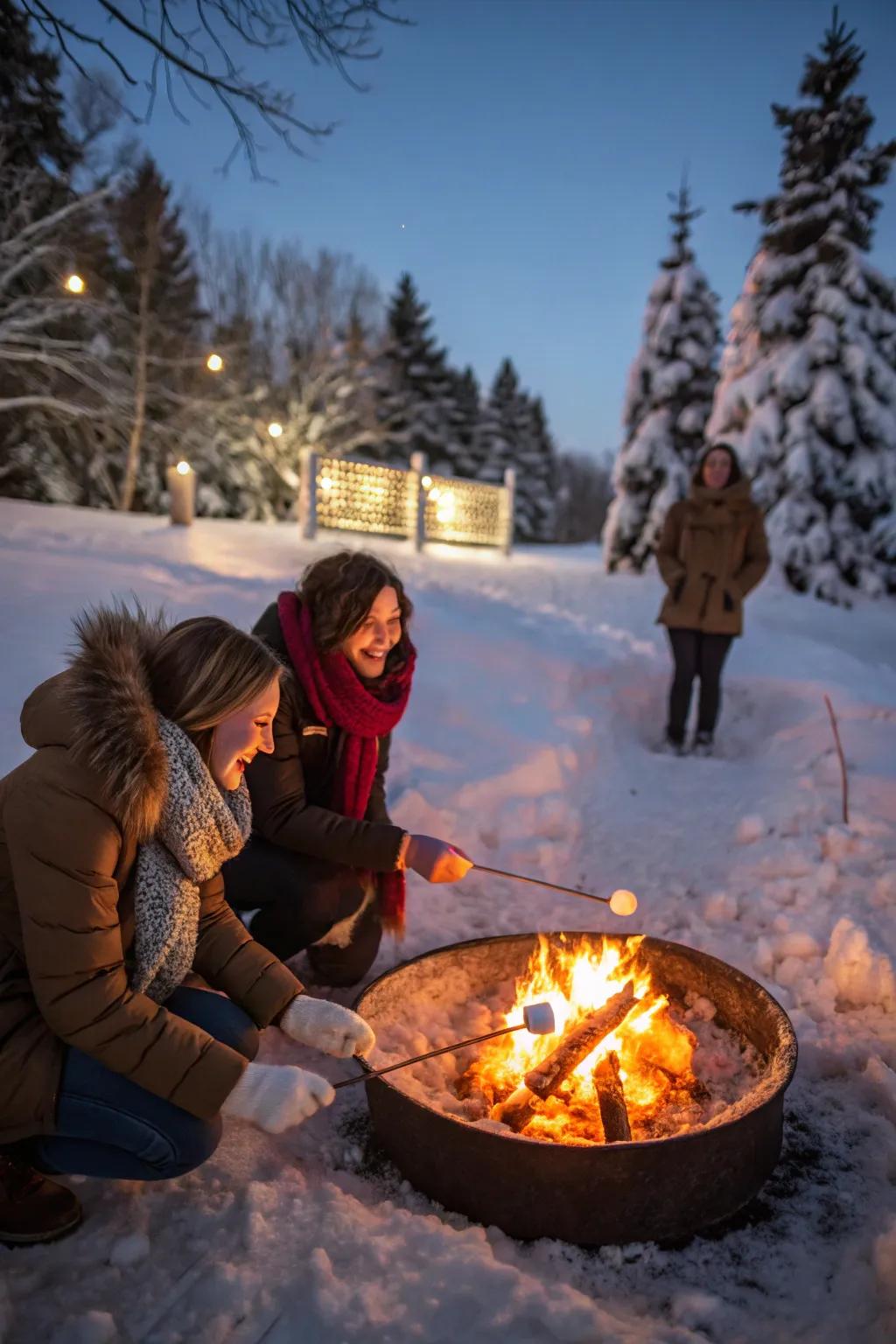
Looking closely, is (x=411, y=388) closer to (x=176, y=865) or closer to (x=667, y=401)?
(x=667, y=401)

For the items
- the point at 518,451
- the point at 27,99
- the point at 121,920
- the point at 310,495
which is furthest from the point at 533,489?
the point at 121,920

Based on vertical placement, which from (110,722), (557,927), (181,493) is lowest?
(557,927)

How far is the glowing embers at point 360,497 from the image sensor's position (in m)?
12.8

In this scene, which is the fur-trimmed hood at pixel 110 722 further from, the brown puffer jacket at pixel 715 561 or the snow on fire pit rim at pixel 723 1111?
the brown puffer jacket at pixel 715 561

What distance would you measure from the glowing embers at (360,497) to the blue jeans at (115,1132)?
11449 mm

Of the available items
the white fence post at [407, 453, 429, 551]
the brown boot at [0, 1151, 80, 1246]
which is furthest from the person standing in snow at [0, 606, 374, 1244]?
the white fence post at [407, 453, 429, 551]

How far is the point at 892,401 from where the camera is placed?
37.7 ft

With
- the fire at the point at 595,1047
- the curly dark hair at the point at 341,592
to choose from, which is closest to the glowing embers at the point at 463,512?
the curly dark hair at the point at 341,592

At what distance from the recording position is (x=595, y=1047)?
2449 millimetres

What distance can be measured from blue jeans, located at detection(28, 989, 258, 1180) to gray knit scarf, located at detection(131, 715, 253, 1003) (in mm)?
201

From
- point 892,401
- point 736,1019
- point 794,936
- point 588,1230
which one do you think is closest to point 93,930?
point 588,1230

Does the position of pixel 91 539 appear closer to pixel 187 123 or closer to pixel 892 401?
pixel 187 123

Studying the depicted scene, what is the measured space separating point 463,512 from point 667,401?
4652 mm

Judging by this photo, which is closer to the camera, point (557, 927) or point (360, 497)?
point (557, 927)
